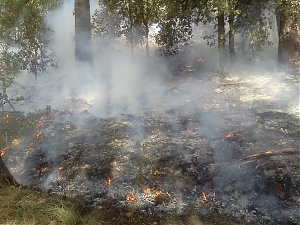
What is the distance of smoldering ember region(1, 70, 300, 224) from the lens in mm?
4520

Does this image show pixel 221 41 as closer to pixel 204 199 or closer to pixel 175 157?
pixel 175 157

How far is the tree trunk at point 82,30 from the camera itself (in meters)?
13.1

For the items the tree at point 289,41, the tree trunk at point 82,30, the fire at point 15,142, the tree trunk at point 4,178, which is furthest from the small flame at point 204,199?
the tree trunk at point 82,30

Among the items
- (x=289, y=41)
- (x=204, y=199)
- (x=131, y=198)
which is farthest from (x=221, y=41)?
(x=131, y=198)

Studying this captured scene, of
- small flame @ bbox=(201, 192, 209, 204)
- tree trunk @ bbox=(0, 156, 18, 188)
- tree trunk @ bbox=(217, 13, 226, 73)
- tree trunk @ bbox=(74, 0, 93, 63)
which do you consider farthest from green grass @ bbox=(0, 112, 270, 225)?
tree trunk @ bbox=(74, 0, 93, 63)

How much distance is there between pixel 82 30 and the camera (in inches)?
524

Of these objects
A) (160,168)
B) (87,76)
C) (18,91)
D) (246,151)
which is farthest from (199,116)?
(18,91)

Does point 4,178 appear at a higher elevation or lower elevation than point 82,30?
lower

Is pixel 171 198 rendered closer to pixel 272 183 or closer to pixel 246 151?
pixel 272 183

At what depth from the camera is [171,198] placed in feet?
15.2

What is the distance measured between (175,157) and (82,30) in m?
9.54

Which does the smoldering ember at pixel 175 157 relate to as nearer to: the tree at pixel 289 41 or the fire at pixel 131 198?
the fire at pixel 131 198

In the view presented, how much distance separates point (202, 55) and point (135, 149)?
10.7 meters

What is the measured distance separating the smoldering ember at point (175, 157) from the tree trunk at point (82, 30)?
4861mm
